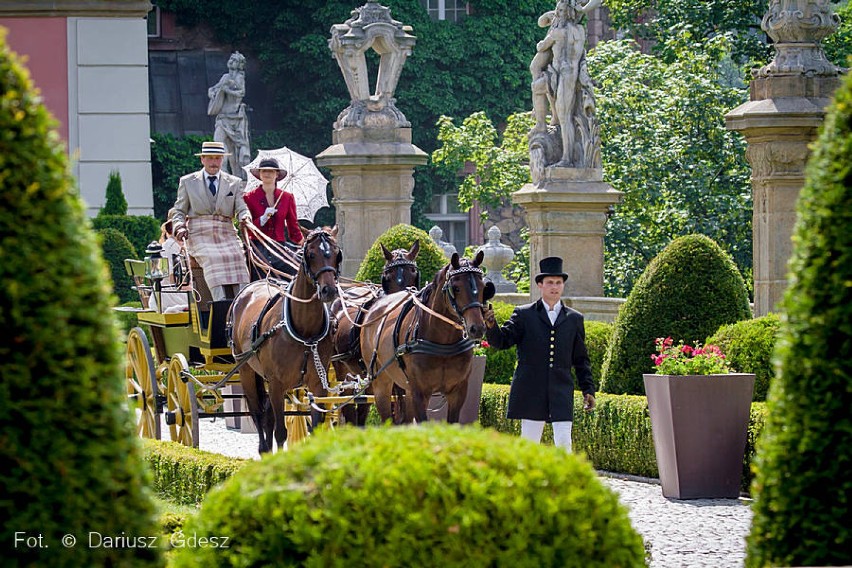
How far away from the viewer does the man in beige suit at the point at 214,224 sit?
41.4ft

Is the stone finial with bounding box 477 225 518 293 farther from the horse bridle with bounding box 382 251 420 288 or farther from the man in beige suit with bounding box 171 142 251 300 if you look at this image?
the man in beige suit with bounding box 171 142 251 300

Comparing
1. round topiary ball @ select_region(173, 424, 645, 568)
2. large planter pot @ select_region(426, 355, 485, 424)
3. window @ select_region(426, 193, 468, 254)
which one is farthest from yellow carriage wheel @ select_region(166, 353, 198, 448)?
window @ select_region(426, 193, 468, 254)

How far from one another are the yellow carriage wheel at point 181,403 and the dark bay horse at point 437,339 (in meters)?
1.64

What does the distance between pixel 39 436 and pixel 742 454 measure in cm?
792

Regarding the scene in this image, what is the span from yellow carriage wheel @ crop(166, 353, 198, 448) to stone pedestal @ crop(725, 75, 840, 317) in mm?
5496

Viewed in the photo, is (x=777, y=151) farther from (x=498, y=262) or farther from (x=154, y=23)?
(x=154, y=23)

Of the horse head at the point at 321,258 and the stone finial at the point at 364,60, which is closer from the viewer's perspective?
the horse head at the point at 321,258

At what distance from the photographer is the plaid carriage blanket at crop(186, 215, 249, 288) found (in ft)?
41.3

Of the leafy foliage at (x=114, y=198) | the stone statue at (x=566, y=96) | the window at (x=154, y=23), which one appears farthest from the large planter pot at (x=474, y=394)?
the window at (x=154, y=23)

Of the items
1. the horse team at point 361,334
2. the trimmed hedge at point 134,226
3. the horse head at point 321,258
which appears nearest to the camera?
the horse team at point 361,334

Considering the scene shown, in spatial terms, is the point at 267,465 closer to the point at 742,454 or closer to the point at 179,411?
the point at 742,454

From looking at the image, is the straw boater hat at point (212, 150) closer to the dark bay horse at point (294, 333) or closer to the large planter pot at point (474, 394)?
the dark bay horse at point (294, 333)

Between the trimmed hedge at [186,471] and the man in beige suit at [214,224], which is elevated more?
the man in beige suit at [214,224]

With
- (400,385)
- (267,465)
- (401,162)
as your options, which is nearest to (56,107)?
(401,162)
